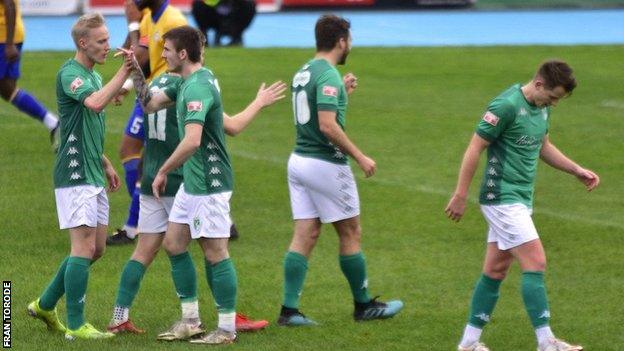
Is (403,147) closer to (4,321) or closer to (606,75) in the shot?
(606,75)

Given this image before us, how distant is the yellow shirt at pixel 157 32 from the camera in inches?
483

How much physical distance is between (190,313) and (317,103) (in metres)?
1.67

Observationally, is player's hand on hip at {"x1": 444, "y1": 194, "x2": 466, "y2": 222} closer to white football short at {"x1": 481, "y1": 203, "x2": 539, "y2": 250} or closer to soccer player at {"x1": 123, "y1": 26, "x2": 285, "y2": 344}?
white football short at {"x1": 481, "y1": 203, "x2": 539, "y2": 250}

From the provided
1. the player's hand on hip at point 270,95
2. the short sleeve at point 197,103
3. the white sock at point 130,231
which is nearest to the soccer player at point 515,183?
the player's hand on hip at point 270,95

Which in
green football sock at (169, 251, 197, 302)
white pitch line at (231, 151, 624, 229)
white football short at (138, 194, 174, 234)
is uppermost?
white football short at (138, 194, 174, 234)

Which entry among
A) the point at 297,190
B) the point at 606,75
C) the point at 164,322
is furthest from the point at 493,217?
the point at 606,75

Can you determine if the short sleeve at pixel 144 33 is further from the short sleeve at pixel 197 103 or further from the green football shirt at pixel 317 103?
the short sleeve at pixel 197 103

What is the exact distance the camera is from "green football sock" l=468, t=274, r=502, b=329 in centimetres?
908

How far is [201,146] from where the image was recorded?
9.16 meters

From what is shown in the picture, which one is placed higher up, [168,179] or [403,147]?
[168,179]

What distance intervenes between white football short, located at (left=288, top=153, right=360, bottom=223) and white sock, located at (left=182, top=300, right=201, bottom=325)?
1.07 metres

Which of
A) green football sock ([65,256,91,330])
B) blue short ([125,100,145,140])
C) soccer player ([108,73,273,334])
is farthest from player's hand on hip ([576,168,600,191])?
blue short ([125,100,145,140])

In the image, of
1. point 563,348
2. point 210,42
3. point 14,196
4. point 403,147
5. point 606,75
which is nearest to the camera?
point 563,348

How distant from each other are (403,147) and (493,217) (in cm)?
819
